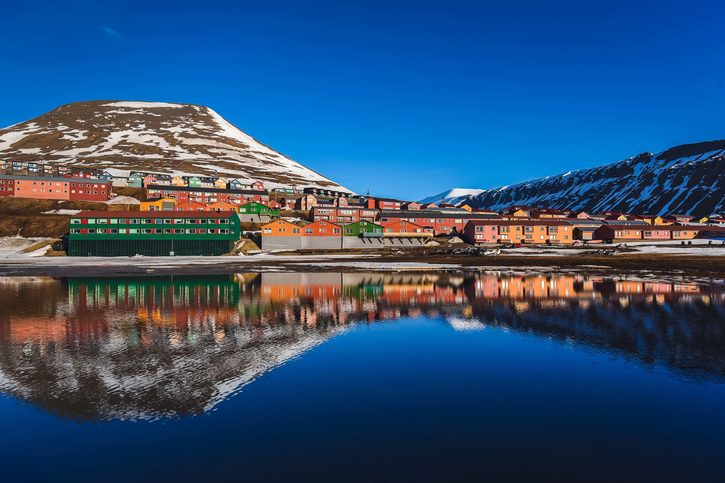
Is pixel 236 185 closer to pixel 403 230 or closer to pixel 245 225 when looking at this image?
pixel 245 225

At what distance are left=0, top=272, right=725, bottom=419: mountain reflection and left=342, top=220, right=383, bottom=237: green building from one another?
48.8 metres

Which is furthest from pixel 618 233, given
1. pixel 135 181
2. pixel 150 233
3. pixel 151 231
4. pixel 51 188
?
pixel 51 188

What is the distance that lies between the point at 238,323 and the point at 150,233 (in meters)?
61.8

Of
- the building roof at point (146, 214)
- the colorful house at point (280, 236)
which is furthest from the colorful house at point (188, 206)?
the colorful house at point (280, 236)

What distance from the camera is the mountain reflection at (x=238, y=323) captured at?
1367 cm

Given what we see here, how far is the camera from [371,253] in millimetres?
81312

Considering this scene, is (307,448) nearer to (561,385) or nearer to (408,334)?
(561,385)

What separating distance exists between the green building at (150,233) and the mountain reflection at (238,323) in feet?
112

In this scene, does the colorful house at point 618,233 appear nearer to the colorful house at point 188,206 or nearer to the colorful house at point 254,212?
the colorful house at point 254,212

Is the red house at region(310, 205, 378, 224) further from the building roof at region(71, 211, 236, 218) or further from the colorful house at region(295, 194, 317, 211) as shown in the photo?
the building roof at region(71, 211, 236, 218)

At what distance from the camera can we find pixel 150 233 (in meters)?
76.8

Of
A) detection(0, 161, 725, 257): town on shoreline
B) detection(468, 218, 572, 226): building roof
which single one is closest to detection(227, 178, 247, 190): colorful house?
detection(0, 161, 725, 257): town on shoreline

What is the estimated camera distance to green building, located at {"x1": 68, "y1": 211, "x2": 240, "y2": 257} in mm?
74375

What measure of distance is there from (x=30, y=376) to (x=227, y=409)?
7.67 meters
